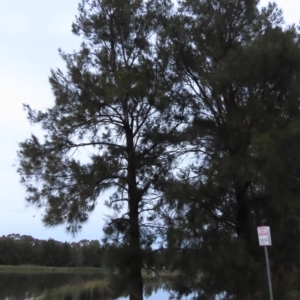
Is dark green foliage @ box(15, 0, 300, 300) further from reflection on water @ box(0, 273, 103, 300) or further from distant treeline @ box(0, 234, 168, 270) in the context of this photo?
distant treeline @ box(0, 234, 168, 270)

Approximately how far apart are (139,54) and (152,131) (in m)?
2.57

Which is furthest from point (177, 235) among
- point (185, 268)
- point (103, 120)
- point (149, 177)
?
point (103, 120)

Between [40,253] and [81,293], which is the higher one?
[40,253]

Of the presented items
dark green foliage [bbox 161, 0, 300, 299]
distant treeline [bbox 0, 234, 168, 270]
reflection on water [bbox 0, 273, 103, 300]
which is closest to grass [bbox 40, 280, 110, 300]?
reflection on water [bbox 0, 273, 103, 300]

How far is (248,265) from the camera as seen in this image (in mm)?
10125

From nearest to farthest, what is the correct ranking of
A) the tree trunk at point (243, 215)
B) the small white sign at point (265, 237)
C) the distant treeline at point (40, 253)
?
the small white sign at point (265, 237)
the tree trunk at point (243, 215)
the distant treeline at point (40, 253)

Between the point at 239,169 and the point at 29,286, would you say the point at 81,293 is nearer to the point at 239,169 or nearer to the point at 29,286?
the point at 239,169

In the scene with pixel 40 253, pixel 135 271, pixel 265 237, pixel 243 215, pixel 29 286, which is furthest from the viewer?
pixel 40 253

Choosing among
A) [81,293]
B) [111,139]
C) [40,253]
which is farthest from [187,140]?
[40,253]

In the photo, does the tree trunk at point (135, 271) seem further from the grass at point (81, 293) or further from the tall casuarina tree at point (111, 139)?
the grass at point (81, 293)

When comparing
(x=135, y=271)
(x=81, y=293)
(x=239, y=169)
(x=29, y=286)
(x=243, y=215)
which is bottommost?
(x=81, y=293)

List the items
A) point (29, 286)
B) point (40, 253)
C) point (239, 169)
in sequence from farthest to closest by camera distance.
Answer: point (40, 253) < point (29, 286) < point (239, 169)

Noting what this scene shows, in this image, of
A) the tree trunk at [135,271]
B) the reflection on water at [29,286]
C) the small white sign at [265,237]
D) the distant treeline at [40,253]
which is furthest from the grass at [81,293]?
the distant treeline at [40,253]

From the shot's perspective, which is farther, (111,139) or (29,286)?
(29,286)
